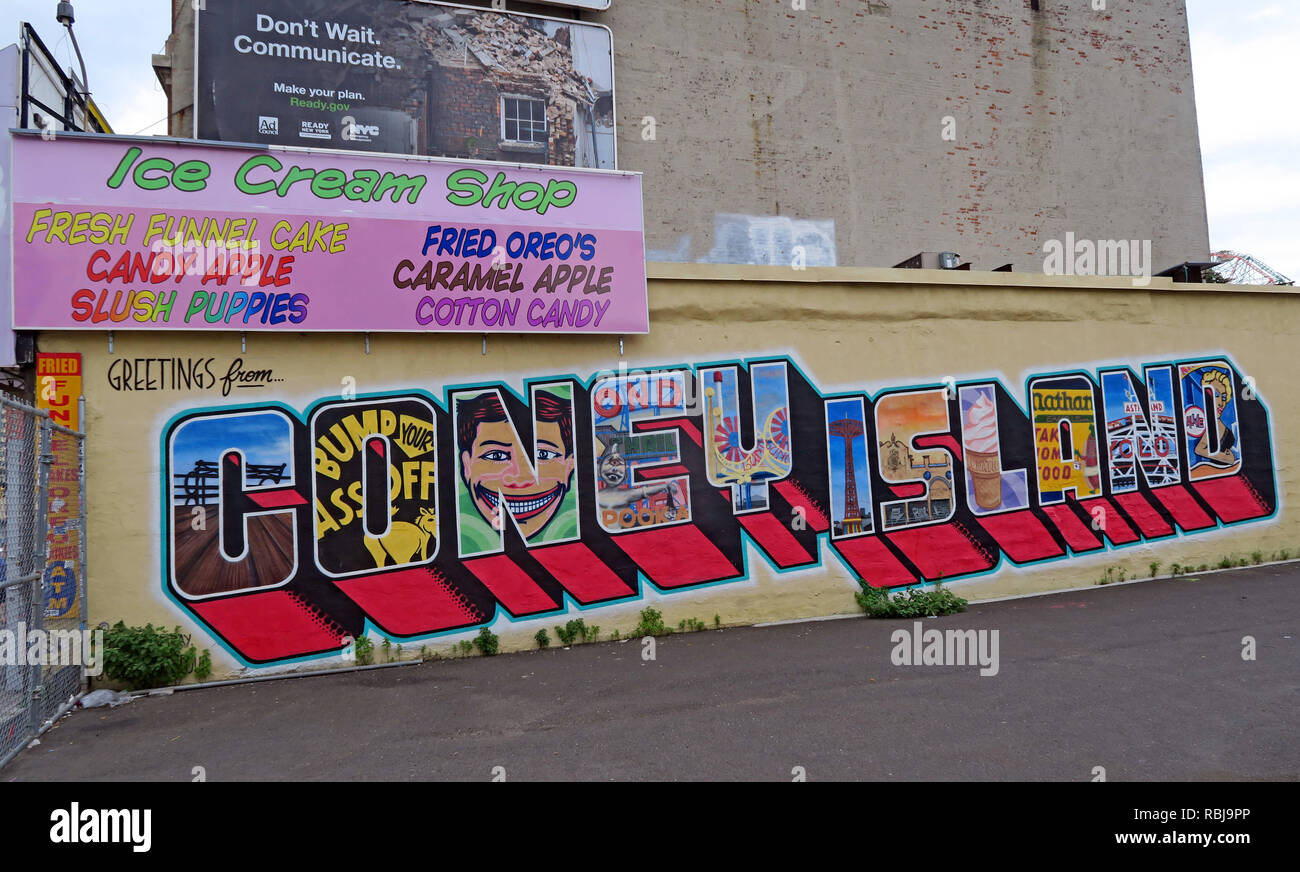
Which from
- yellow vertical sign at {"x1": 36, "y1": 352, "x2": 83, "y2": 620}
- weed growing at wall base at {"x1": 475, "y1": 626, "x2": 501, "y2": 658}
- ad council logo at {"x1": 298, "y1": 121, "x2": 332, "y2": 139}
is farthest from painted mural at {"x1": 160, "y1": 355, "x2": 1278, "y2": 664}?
ad council logo at {"x1": 298, "y1": 121, "x2": 332, "y2": 139}

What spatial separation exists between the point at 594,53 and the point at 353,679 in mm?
11101

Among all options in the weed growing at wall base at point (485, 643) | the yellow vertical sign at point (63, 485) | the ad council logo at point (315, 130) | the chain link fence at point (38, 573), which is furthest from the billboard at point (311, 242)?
the ad council logo at point (315, 130)

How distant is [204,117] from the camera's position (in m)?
12.6

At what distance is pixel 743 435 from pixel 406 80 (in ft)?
26.4

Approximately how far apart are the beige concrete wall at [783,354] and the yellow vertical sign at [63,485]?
0.12m

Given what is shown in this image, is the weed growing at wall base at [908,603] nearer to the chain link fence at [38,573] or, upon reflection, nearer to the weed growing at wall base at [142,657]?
the weed growing at wall base at [142,657]

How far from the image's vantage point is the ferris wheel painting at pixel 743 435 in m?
9.80

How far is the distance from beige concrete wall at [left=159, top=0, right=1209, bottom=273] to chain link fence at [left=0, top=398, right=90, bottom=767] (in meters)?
8.13

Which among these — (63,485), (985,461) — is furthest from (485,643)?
(985,461)

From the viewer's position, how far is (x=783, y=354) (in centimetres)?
1015

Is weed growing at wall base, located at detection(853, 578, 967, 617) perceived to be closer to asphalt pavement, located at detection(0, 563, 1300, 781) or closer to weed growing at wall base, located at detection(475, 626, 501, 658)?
asphalt pavement, located at detection(0, 563, 1300, 781)

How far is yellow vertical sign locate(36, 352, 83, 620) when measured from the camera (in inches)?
288

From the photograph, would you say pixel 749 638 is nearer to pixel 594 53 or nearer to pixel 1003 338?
pixel 1003 338

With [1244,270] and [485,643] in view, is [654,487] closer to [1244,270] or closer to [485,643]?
[485,643]
